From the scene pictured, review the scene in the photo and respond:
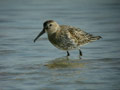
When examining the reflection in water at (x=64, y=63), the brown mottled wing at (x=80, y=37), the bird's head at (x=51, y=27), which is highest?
the bird's head at (x=51, y=27)

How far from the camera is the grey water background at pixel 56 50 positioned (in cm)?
978

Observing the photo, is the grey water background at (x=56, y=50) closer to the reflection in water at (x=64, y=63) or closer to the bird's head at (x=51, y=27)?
the reflection in water at (x=64, y=63)

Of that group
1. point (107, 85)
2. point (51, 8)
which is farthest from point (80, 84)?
point (51, 8)

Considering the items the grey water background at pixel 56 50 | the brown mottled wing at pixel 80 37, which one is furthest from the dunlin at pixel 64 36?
the grey water background at pixel 56 50

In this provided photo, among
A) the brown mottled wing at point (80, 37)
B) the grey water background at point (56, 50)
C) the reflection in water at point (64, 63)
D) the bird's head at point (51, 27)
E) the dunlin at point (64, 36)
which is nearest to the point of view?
the grey water background at point (56, 50)

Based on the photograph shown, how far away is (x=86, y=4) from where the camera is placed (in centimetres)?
2125

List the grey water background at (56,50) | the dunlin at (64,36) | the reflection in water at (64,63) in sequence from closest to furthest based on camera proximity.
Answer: the grey water background at (56,50)
the reflection in water at (64,63)
the dunlin at (64,36)

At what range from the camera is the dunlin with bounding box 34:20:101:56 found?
12.8 m

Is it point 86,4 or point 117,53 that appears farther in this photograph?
point 86,4

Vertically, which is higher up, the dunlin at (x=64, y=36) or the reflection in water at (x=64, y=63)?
the dunlin at (x=64, y=36)

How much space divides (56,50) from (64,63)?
6.10ft

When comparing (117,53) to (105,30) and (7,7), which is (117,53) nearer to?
(105,30)

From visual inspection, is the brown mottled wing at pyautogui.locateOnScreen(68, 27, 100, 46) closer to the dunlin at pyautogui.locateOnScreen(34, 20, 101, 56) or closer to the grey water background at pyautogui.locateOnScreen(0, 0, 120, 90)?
the dunlin at pyautogui.locateOnScreen(34, 20, 101, 56)

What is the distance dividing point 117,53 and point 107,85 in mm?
3607
